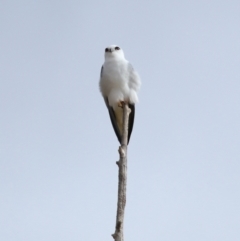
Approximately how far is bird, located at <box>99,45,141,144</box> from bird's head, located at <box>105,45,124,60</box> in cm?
20

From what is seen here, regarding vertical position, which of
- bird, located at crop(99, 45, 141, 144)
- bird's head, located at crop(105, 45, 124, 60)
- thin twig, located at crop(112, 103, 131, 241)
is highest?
bird's head, located at crop(105, 45, 124, 60)

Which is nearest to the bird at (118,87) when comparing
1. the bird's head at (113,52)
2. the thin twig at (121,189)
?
the bird's head at (113,52)

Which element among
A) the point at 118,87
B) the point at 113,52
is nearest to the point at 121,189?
the point at 118,87

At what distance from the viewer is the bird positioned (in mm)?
8578

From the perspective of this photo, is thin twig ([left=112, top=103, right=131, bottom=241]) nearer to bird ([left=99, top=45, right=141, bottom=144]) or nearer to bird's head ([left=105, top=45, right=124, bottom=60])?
bird ([left=99, top=45, right=141, bottom=144])

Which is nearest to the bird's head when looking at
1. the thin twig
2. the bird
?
the bird

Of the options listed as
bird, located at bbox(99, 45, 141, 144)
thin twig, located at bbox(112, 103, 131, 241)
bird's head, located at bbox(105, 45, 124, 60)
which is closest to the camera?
thin twig, located at bbox(112, 103, 131, 241)

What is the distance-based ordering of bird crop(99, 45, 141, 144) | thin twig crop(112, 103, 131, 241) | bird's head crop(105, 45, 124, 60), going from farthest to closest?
1. bird's head crop(105, 45, 124, 60)
2. bird crop(99, 45, 141, 144)
3. thin twig crop(112, 103, 131, 241)

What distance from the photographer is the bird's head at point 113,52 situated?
9.29 m

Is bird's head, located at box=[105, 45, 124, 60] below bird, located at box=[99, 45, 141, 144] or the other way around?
the other way around

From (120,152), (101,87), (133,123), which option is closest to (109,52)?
(101,87)

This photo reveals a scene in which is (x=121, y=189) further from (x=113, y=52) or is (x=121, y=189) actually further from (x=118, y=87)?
(x=113, y=52)

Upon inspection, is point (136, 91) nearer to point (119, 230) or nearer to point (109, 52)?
point (109, 52)

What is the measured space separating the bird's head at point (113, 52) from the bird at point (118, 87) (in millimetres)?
197
